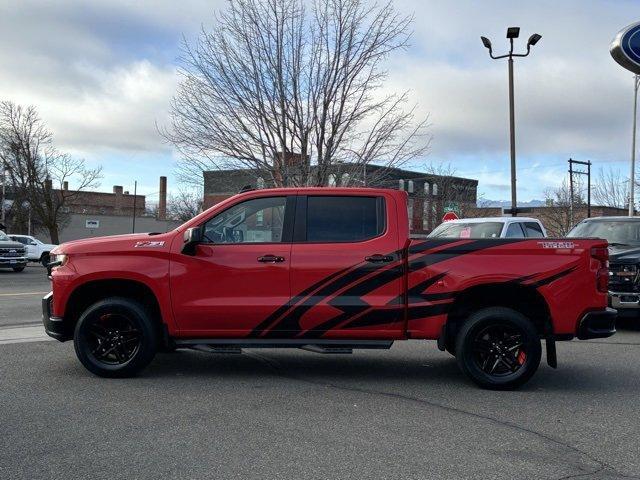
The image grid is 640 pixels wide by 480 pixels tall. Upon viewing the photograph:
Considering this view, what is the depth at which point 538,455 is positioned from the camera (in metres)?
4.70

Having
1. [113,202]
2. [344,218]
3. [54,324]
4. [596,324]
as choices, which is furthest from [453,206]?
[113,202]

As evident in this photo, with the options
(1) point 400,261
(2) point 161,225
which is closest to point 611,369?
(1) point 400,261

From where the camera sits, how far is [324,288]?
21.7 ft

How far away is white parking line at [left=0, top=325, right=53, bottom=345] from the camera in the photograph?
29.9ft

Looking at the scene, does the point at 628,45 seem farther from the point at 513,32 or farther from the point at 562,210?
the point at 562,210

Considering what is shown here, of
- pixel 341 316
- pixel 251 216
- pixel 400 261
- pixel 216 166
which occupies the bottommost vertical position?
pixel 341 316

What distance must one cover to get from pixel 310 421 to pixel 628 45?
10.6m

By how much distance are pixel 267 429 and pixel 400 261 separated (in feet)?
7.49

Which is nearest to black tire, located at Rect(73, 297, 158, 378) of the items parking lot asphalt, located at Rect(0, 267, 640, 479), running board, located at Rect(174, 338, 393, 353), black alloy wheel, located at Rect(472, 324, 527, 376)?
parking lot asphalt, located at Rect(0, 267, 640, 479)

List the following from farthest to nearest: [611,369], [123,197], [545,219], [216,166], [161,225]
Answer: [123,197], [161,225], [545,219], [216,166], [611,369]

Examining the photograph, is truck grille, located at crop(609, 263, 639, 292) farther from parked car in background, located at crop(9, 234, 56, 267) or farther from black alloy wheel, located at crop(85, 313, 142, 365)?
parked car in background, located at crop(9, 234, 56, 267)

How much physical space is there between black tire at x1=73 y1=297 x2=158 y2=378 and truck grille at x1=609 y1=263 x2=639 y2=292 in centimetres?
736

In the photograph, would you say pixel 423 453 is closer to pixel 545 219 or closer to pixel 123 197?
pixel 545 219

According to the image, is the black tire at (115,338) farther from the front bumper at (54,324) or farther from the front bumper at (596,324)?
the front bumper at (596,324)
